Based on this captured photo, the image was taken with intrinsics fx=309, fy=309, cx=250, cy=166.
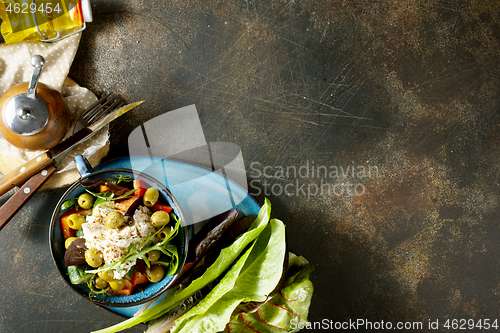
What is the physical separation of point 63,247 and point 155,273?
32 centimetres

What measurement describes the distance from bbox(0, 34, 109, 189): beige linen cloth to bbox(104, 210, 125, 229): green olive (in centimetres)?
31

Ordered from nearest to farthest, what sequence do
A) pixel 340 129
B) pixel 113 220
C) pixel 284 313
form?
pixel 113 220, pixel 284 313, pixel 340 129

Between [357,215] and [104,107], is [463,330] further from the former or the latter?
[104,107]

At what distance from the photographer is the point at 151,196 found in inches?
39.7

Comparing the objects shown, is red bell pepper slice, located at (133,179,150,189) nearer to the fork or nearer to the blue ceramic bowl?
the blue ceramic bowl

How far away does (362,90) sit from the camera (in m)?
1.33

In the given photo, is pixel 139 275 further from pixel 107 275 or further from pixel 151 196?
pixel 151 196

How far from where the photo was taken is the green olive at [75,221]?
40.0 inches

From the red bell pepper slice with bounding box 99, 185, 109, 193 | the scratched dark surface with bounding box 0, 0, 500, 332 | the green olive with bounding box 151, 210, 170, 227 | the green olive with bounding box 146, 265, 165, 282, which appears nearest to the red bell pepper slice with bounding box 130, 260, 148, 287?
the green olive with bounding box 146, 265, 165, 282

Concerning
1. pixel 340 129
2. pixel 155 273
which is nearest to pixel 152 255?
pixel 155 273

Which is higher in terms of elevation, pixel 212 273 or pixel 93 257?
pixel 93 257

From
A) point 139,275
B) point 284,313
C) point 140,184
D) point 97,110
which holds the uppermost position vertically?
point 97,110

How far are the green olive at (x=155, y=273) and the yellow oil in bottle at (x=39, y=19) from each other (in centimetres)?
94

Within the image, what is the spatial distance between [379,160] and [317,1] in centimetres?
73
